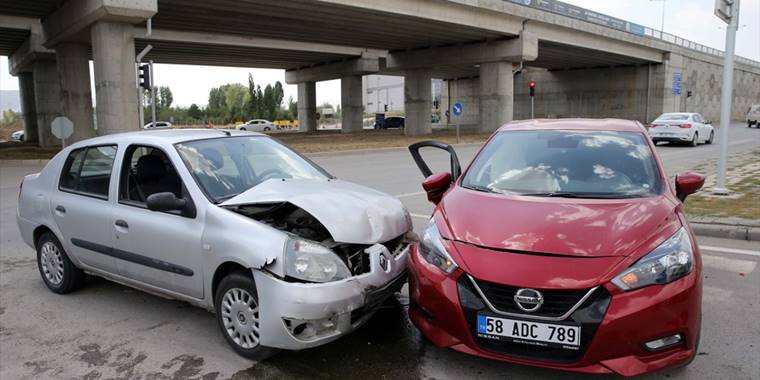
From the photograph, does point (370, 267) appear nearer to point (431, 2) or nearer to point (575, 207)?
point (575, 207)

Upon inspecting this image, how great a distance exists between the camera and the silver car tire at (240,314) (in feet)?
11.8

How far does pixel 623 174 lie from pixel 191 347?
347 cm

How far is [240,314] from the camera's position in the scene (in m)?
3.67

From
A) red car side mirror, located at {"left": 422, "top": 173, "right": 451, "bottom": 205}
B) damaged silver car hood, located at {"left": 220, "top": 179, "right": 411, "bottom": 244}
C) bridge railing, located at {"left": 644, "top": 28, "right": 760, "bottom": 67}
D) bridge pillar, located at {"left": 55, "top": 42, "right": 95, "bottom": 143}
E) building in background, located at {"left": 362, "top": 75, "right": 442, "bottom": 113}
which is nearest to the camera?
damaged silver car hood, located at {"left": 220, "top": 179, "right": 411, "bottom": 244}

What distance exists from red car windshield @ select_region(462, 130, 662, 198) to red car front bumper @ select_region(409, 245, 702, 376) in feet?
3.41

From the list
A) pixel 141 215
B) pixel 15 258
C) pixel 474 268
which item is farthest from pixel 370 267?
pixel 15 258

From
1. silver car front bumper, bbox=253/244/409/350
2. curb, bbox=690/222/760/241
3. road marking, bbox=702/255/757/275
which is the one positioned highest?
silver car front bumper, bbox=253/244/409/350

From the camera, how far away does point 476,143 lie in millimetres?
28812

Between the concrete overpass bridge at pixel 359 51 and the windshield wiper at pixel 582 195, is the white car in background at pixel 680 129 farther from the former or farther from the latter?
the windshield wiper at pixel 582 195

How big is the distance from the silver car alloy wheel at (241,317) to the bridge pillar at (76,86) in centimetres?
2662

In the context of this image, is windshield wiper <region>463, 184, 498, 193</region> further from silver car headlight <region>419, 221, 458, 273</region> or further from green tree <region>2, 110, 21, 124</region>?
green tree <region>2, 110, 21, 124</region>

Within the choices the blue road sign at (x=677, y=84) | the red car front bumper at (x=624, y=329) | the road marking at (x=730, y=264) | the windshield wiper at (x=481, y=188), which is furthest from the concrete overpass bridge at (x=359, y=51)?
the red car front bumper at (x=624, y=329)

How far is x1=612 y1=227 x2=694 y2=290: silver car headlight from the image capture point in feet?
9.84

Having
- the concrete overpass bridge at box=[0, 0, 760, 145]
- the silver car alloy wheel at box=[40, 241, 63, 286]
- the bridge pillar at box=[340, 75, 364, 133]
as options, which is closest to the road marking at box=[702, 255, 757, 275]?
the silver car alloy wheel at box=[40, 241, 63, 286]
